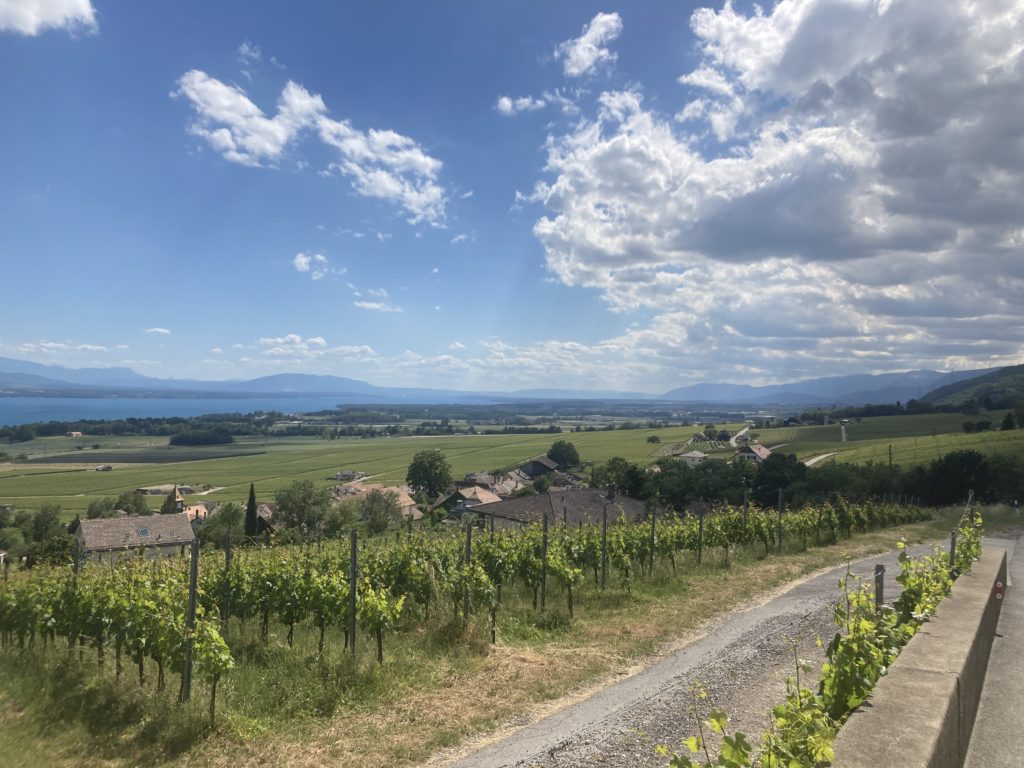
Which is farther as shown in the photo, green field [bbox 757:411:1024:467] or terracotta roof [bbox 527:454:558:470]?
terracotta roof [bbox 527:454:558:470]

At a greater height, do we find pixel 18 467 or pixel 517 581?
pixel 517 581

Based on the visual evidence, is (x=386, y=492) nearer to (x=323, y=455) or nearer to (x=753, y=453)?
(x=753, y=453)

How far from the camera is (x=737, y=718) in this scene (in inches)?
259

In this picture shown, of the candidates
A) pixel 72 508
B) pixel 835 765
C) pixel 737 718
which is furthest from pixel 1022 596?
pixel 72 508

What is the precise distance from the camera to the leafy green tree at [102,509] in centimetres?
6150

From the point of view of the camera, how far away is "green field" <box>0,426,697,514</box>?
83938 millimetres

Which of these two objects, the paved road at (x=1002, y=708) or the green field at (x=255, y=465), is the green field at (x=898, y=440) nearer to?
the green field at (x=255, y=465)

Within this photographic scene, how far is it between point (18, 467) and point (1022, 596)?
141m

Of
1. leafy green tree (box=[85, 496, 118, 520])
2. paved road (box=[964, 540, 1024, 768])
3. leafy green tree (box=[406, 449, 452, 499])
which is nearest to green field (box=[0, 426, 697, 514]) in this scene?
leafy green tree (box=[85, 496, 118, 520])

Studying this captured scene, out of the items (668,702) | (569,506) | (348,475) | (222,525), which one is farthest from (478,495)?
(668,702)

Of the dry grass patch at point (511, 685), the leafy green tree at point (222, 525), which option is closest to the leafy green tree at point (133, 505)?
the leafy green tree at point (222, 525)

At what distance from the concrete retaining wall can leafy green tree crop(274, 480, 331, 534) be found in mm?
56654

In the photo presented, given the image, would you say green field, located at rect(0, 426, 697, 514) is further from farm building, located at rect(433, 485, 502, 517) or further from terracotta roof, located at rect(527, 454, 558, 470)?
farm building, located at rect(433, 485, 502, 517)

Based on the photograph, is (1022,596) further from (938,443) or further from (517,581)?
(938,443)
